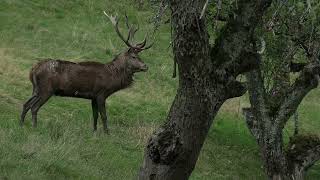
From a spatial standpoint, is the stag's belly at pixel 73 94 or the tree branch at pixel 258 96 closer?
the tree branch at pixel 258 96

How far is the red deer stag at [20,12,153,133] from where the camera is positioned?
15.7 m

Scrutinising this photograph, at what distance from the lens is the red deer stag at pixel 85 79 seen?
15.7m

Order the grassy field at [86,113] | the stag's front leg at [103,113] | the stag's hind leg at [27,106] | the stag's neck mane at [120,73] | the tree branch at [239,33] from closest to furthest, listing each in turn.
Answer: the tree branch at [239,33] → the grassy field at [86,113] → the stag's hind leg at [27,106] → the stag's front leg at [103,113] → the stag's neck mane at [120,73]

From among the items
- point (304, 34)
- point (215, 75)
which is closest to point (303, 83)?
point (304, 34)

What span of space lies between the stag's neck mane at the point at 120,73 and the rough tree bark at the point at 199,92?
8.70 metres

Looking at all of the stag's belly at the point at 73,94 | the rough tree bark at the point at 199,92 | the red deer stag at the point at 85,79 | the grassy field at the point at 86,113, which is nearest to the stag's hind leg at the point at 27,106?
the red deer stag at the point at 85,79

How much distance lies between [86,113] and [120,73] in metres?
2.53

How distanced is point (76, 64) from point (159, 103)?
6798 mm

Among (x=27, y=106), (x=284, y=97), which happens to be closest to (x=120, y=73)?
(x=27, y=106)

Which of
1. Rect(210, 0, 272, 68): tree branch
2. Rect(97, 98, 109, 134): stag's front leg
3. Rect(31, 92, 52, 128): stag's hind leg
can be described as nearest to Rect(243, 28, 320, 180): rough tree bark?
Rect(210, 0, 272, 68): tree branch

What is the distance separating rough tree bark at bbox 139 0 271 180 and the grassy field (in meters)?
2.27

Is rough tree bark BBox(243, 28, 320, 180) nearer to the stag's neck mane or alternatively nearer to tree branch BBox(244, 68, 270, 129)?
tree branch BBox(244, 68, 270, 129)

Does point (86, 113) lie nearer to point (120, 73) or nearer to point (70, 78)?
point (120, 73)

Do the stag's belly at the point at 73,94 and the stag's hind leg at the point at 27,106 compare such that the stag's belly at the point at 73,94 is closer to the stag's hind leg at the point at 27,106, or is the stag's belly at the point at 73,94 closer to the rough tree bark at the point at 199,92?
the stag's hind leg at the point at 27,106
